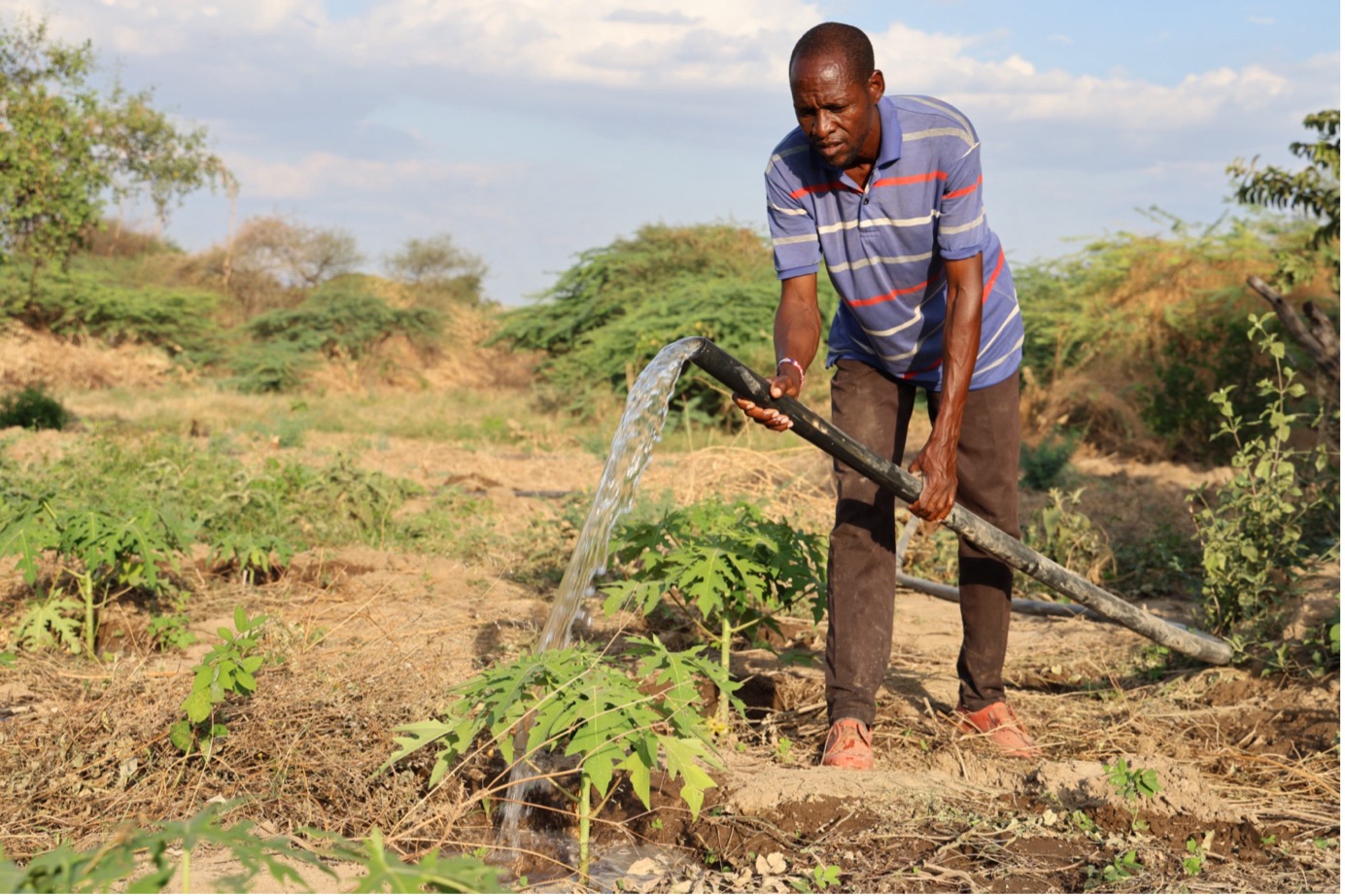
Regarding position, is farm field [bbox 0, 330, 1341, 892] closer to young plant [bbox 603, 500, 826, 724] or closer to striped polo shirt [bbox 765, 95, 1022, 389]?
young plant [bbox 603, 500, 826, 724]

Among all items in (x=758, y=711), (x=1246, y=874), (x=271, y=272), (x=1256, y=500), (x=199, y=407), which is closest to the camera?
(x=1246, y=874)

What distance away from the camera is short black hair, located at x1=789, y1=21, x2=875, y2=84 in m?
2.90

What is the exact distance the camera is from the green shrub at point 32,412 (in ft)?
36.1

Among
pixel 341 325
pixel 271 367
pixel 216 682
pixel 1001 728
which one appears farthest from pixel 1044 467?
pixel 341 325

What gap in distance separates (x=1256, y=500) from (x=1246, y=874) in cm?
183

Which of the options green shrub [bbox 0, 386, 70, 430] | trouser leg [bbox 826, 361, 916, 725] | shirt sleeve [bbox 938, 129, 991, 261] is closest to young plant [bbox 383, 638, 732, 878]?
trouser leg [bbox 826, 361, 916, 725]

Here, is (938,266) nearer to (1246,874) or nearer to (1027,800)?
(1027,800)

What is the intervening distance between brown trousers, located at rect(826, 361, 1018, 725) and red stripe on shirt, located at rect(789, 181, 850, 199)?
51cm

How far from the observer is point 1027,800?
9.91ft

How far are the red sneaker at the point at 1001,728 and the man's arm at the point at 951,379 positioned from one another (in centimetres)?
73

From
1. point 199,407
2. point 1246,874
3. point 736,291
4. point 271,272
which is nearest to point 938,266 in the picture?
point 1246,874

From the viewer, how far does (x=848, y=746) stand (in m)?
3.25

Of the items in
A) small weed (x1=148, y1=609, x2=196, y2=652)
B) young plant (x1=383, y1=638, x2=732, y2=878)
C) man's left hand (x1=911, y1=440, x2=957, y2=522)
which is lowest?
small weed (x1=148, y1=609, x2=196, y2=652)

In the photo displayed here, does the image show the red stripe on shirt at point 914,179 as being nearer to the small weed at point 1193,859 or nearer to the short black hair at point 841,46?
the short black hair at point 841,46
